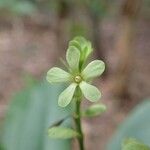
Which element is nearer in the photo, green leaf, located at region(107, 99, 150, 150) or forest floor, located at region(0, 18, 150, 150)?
green leaf, located at region(107, 99, 150, 150)

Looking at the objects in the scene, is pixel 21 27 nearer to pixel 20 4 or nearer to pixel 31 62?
pixel 31 62

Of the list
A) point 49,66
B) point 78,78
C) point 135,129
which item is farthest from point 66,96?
point 49,66

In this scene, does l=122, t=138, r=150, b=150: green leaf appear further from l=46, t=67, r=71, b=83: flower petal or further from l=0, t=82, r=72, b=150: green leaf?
l=0, t=82, r=72, b=150: green leaf

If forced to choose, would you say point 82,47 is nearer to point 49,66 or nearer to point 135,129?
point 135,129

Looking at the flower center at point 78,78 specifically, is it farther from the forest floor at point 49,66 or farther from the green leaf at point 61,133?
the forest floor at point 49,66

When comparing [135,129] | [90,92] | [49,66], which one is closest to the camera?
[90,92]

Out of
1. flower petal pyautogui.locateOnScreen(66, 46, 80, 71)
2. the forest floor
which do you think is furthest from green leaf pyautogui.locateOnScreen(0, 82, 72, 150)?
the forest floor

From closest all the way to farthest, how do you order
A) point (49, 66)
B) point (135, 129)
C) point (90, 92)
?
point (90, 92)
point (135, 129)
point (49, 66)
